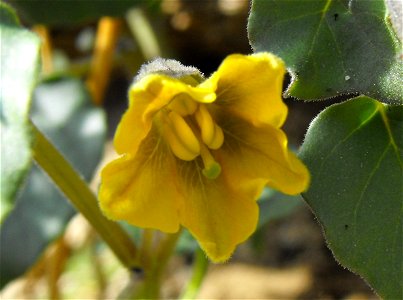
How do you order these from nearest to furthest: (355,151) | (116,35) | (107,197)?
1. (107,197)
2. (355,151)
3. (116,35)

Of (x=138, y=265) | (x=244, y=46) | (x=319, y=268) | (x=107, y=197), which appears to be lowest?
(x=319, y=268)

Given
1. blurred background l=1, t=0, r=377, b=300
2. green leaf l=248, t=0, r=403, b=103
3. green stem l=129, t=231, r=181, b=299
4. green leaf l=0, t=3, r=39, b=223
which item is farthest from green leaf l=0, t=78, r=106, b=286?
green leaf l=248, t=0, r=403, b=103

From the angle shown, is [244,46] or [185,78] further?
[244,46]

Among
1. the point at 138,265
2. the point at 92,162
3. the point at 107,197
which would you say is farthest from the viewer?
the point at 92,162

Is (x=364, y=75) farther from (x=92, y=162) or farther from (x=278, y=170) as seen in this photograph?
(x=92, y=162)

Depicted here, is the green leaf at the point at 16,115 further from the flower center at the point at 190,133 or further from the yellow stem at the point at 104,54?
the yellow stem at the point at 104,54

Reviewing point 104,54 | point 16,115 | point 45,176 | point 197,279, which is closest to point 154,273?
point 197,279

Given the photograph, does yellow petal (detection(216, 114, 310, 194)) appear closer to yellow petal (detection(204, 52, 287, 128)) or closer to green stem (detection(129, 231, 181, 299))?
yellow petal (detection(204, 52, 287, 128))

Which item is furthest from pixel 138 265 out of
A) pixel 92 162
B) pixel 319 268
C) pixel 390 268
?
pixel 319 268

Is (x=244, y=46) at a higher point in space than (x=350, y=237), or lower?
lower
